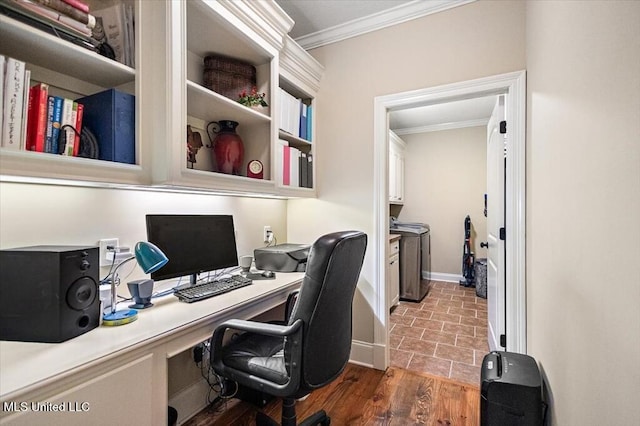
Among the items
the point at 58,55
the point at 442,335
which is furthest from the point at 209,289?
the point at 442,335

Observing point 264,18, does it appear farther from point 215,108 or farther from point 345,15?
point 345,15

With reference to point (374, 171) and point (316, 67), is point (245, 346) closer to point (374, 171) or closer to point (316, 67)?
point (374, 171)

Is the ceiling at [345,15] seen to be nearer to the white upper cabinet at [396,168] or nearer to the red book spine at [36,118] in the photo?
the red book spine at [36,118]

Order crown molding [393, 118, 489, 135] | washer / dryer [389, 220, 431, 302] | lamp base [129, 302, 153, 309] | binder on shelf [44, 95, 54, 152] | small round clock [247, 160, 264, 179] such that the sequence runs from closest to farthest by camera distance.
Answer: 1. binder on shelf [44, 95, 54, 152]
2. lamp base [129, 302, 153, 309]
3. small round clock [247, 160, 264, 179]
4. washer / dryer [389, 220, 431, 302]
5. crown molding [393, 118, 489, 135]

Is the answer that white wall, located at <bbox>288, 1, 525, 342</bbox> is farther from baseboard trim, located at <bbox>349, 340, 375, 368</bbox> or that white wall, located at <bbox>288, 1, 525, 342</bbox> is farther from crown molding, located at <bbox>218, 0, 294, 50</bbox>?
crown molding, located at <bbox>218, 0, 294, 50</bbox>

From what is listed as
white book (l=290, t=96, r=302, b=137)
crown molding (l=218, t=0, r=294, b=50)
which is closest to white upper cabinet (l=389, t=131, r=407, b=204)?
white book (l=290, t=96, r=302, b=137)

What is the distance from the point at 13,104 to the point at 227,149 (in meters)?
0.94

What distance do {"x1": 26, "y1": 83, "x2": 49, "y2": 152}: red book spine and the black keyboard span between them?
81 centimetres

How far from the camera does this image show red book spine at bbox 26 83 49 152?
0.98m

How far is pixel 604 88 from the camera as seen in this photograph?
2.56 ft

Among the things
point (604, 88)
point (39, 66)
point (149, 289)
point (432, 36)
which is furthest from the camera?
point (432, 36)

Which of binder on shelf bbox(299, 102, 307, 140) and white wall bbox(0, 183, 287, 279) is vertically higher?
binder on shelf bbox(299, 102, 307, 140)

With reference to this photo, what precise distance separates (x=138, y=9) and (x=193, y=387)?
2.00m

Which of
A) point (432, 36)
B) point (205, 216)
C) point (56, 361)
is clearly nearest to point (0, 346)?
point (56, 361)
